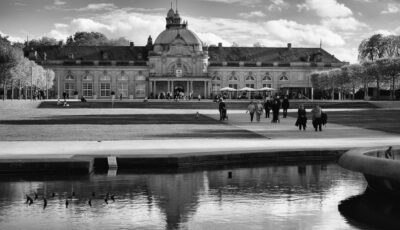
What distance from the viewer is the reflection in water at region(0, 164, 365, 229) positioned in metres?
12.1

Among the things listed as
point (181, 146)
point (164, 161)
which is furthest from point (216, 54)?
point (164, 161)

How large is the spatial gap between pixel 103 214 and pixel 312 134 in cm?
2069

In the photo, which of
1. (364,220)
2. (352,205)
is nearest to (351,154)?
(352,205)

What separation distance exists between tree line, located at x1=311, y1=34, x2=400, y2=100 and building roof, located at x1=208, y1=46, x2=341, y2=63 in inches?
339

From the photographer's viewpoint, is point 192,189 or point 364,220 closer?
point 364,220

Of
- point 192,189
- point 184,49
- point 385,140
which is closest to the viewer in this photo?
point 192,189

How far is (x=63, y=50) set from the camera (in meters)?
133

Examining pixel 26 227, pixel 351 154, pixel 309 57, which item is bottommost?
pixel 26 227

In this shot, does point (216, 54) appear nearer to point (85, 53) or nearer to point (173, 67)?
point (173, 67)

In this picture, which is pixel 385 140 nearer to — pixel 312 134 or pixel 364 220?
pixel 312 134

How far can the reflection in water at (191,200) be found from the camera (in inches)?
478

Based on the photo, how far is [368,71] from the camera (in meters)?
100

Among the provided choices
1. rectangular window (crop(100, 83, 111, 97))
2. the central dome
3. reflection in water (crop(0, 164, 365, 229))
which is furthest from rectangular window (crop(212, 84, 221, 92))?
reflection in water (crop(0, 164, 365, 229))

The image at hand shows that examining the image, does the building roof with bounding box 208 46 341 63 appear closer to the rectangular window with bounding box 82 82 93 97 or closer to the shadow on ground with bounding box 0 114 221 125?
the rectangular window with bounding box 82 82 93 97
